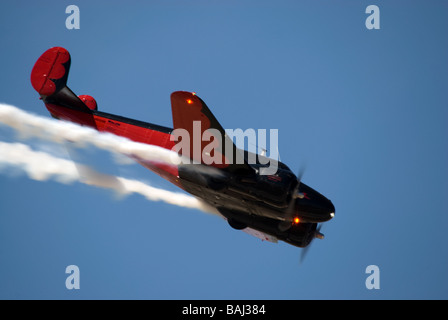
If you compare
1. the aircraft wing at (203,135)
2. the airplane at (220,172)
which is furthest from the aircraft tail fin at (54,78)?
the aircraft wing at (203,135)

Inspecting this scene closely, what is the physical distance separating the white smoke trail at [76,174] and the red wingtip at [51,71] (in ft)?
9.34

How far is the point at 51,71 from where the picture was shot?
2427cm

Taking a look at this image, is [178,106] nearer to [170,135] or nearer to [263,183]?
[170,135]

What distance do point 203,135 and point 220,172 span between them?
156cm

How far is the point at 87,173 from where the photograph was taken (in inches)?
964

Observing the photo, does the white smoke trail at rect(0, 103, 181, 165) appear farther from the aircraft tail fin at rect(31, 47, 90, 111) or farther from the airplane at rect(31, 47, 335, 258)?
the aircraft tail fin at rect(31, 47, 90, 111)

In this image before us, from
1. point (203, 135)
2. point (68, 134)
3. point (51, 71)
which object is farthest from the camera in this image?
point (51, 71)

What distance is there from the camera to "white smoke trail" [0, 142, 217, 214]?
76.9 feet

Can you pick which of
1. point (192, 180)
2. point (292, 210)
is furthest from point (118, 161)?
point (292, 210)

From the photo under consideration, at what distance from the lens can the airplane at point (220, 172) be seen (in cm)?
1978

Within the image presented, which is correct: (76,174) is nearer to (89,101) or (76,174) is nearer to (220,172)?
(89,101)

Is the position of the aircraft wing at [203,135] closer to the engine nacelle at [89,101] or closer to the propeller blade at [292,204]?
the propeller blade at [292,204]

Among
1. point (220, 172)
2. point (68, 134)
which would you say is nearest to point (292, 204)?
point (220, 172)

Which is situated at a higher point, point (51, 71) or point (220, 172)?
point (51, 71)
